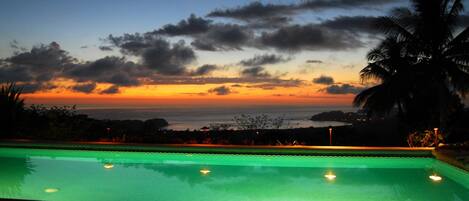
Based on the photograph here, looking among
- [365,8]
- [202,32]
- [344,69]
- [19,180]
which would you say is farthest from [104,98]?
[19,180]

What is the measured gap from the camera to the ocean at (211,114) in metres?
16.6

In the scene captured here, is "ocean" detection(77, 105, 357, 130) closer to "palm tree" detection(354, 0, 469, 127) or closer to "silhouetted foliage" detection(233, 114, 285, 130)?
"silhouetted foliage" detection(233, 114, 285, 130)

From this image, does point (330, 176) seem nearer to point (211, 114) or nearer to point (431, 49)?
point (431, 49)

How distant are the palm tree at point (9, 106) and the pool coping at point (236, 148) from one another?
1.49 m

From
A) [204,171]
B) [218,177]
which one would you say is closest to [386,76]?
[204,171]

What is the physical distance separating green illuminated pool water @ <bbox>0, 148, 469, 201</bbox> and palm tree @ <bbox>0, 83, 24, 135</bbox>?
6.55ft

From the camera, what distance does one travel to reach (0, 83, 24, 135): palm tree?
1153 centimetres

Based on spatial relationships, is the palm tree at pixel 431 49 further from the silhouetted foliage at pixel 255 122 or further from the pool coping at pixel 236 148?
the silhouetted foliage at pixel 255 122

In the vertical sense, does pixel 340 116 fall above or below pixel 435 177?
above

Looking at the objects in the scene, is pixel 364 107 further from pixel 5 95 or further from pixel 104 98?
pixel 104 98

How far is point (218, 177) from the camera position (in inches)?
286

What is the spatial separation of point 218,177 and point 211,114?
26209 mm

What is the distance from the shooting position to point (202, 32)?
1652 cm

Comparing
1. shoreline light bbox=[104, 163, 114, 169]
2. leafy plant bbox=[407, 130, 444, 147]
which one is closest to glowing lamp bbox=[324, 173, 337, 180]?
leafy plant bbox=[407, 130, 444, 147]
